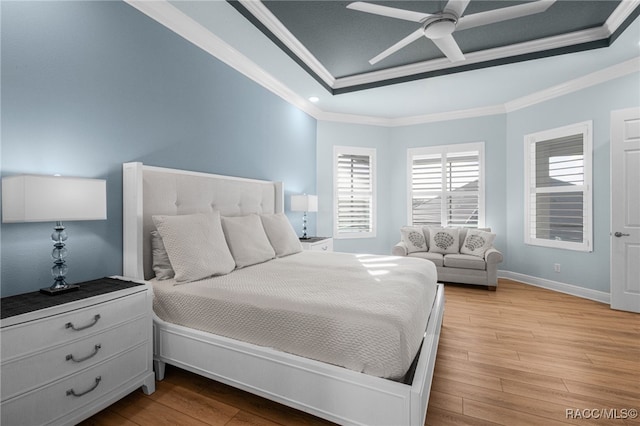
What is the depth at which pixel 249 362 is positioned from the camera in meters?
1.70

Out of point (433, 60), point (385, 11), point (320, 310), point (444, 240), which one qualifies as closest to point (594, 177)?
point (444, 240)

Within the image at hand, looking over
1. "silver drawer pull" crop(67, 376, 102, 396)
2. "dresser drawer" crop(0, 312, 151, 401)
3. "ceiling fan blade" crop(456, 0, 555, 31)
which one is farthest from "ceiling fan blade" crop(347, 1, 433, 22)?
"silver drawer pull" crop(67, 376, 102, 396)

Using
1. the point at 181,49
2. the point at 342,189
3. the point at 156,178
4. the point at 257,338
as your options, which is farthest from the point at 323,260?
the point at 342,189

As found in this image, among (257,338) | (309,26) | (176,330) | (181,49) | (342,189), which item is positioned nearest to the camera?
(257,338)

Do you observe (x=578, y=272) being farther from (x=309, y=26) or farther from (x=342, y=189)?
(x=309, y=26)

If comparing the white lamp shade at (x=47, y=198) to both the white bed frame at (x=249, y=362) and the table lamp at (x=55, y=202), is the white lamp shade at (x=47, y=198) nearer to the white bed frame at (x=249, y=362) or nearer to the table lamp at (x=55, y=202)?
the table lamp at (x=55, y=202)

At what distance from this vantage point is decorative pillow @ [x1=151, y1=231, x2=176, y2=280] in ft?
7.50

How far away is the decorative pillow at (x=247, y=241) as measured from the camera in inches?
103

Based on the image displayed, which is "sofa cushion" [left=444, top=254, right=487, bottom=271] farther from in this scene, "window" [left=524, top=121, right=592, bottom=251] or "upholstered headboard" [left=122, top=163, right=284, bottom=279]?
"upholstered headboard" [left=122, top=163, right=284, bottom=279]

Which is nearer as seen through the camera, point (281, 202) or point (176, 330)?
point (176, 330)

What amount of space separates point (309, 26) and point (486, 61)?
2.13m

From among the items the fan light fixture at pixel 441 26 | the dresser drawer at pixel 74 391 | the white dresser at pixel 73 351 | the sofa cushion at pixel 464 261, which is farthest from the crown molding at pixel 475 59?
the dresser drawer at pixel 74 391

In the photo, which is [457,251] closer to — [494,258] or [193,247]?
[494,258]

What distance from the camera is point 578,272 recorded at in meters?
4.04
